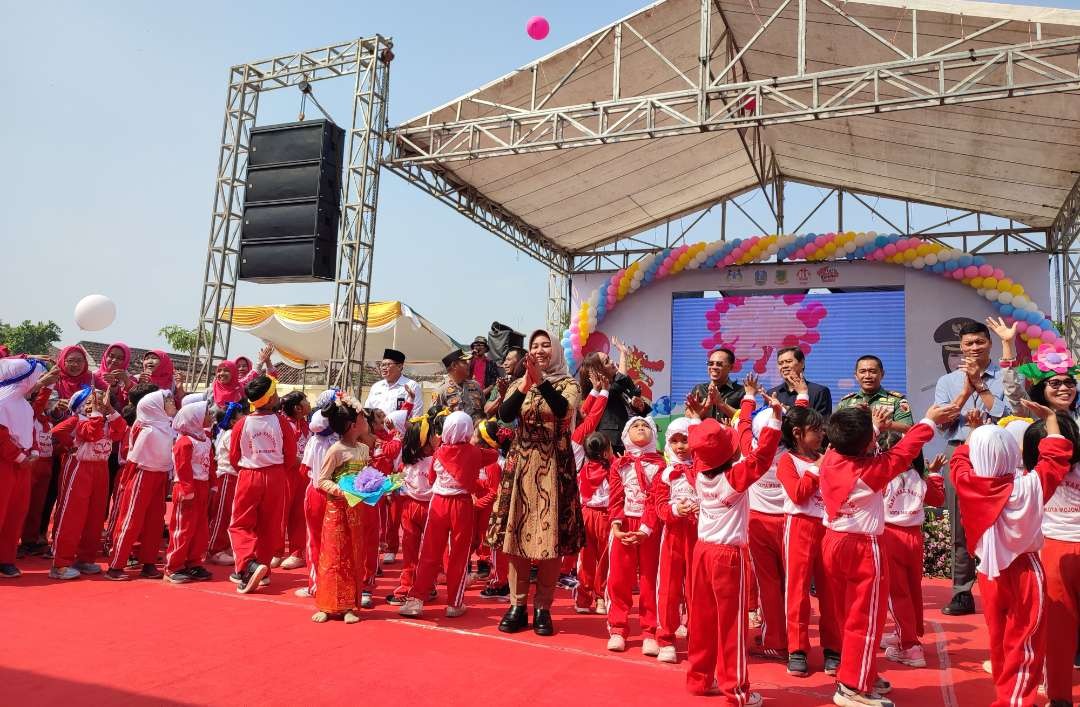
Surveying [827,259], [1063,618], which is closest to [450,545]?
[1063,618]

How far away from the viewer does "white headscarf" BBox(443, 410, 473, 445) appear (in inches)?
181

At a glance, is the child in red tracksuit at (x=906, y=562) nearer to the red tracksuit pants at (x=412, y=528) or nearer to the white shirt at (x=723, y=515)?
the white shirt at (x=723, y=515)

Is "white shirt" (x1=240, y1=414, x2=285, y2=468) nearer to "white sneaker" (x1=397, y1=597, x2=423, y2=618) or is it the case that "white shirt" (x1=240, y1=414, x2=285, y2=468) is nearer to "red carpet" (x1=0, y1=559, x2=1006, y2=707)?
"red carpet" (x1=0, y1=559, x2=1006, y2=707)

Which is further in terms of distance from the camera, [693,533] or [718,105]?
[718,105]

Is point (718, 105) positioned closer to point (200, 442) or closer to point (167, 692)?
point (200, 442)

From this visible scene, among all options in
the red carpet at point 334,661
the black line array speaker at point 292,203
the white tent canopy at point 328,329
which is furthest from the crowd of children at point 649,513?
the white tent canopy at point 328,329

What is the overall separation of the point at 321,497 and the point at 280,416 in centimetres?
101

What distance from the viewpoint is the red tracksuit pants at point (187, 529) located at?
5301 mm

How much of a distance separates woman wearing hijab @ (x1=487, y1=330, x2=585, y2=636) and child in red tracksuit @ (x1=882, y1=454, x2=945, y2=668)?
1.70 m

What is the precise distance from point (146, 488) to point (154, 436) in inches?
15.4

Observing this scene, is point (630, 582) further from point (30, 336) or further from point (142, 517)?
point (30, 336)

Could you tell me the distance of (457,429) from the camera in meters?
4.59

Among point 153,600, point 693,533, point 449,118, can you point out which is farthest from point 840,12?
point 153,600

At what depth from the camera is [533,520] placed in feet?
13.6
